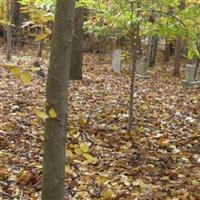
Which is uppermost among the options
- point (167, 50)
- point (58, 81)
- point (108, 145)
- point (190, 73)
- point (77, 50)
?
point (58, 81)

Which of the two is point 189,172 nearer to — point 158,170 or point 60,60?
point 158,170

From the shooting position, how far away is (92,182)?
4.77 meters

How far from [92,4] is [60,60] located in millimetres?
4624

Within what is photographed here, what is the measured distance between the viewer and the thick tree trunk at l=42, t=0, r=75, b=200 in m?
1.97

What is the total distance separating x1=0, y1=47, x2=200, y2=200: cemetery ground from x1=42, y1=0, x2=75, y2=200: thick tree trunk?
0.13 m

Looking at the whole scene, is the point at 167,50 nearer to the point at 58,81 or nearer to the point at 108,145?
the point at 108,145

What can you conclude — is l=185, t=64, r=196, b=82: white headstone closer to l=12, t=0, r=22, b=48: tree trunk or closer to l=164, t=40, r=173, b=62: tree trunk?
l=12, t=0, r=22, b=48: tree trunk

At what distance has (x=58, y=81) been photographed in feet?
6.49

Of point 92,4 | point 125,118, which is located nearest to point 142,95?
point 125,118

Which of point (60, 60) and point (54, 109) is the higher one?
point (60, 60)

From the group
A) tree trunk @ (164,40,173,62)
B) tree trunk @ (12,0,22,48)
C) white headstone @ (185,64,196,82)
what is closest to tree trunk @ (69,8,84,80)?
white headstone @ (185,64,196,82)

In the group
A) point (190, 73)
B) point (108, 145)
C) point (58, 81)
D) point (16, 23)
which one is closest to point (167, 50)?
point (16, 23)

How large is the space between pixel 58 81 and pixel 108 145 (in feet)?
14.5

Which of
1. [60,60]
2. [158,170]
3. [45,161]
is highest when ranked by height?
[60,60]
